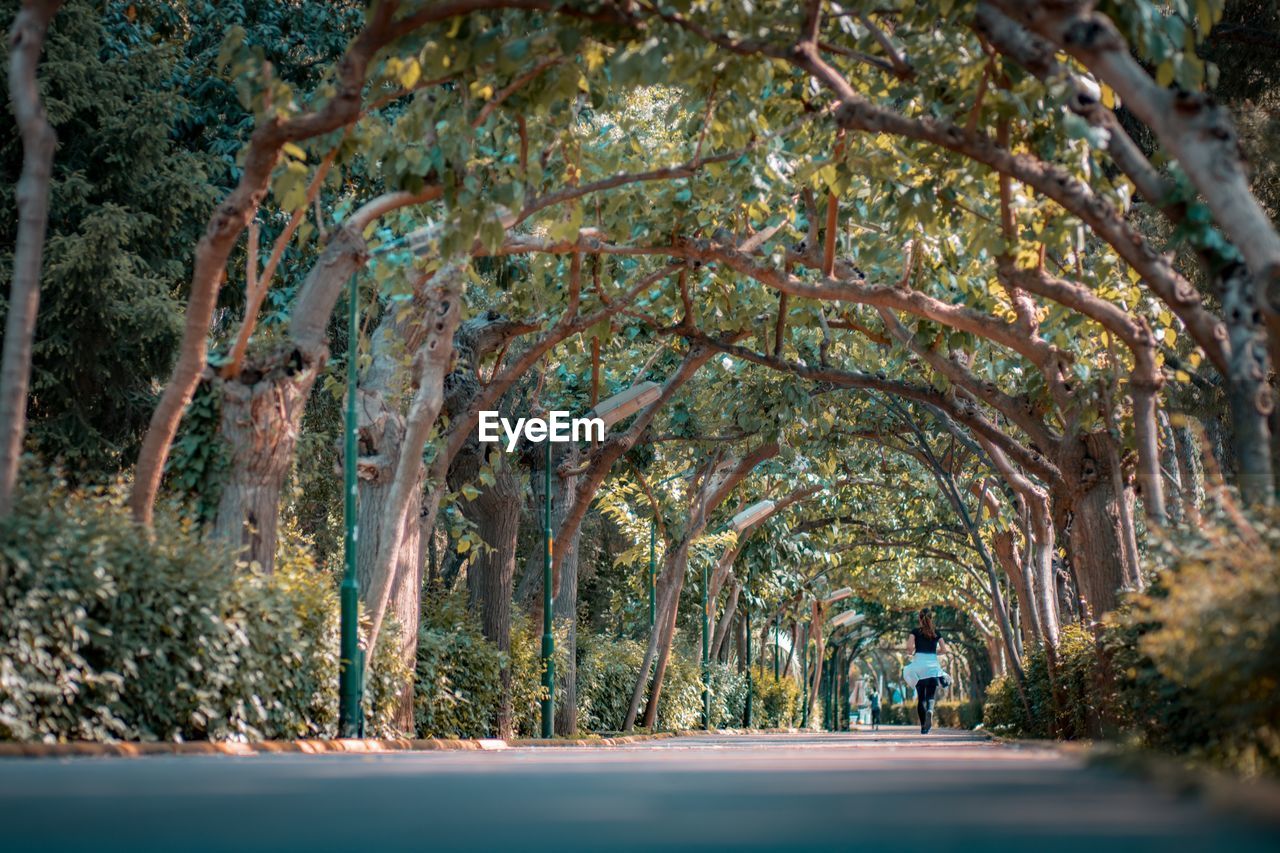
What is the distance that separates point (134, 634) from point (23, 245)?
10.3ft

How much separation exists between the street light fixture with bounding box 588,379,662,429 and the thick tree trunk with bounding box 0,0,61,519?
1149cm

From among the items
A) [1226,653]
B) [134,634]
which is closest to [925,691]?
[134,634]

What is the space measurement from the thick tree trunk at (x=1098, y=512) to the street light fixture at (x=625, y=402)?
6.97 m

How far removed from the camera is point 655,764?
10.2 m

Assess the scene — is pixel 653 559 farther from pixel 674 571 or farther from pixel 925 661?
pixel 925 661

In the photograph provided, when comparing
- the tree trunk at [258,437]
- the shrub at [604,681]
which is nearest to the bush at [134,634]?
the tree trunk at [258,437]

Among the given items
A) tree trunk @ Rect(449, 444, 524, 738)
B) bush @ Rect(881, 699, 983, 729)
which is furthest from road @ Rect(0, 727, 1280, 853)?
bush @ Rect(881, 699, 983, 729)

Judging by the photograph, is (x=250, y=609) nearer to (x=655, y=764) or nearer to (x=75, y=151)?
(x=655, y=764)

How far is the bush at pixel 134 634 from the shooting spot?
37.9ft

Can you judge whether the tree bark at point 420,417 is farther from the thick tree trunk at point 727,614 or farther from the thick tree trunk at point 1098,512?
the thick tree trunk at point 727,614

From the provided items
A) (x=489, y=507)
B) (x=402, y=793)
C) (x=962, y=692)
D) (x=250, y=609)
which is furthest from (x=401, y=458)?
(x=962, y=692)

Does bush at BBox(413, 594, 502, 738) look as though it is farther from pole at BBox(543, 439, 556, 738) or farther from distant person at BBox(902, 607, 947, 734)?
distant person at BBox(902, 607, 947, 734)

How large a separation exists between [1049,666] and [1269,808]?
52.2 ft

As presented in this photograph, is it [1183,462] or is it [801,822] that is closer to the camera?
[801,822]
